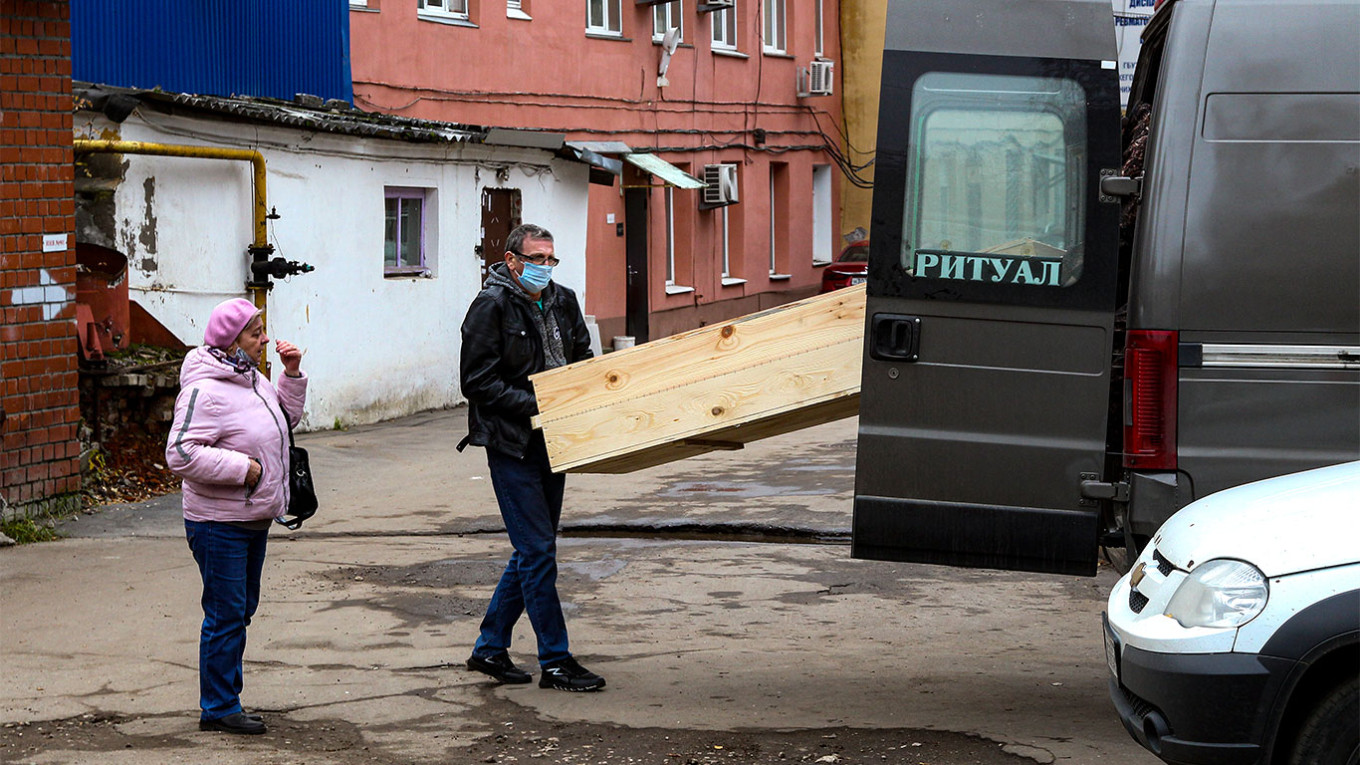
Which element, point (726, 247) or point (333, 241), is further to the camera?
point (726, 247)

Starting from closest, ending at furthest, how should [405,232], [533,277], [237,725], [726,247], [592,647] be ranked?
[237,725]
[533,277]
[592,647]
[405,232]
[726,247]

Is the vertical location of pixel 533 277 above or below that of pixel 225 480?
above

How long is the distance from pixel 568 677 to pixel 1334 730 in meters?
2.95

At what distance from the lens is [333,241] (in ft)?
48.6

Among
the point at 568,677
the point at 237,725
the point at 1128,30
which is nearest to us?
the point at 237,725

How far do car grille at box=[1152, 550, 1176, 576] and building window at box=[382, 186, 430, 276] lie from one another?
12.2 metres

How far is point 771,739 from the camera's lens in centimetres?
542

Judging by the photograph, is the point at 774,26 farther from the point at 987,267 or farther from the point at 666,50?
the point at 987,267

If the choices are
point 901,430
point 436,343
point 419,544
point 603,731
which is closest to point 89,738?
point 603,731

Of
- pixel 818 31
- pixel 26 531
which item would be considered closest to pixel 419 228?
pixel 26 531

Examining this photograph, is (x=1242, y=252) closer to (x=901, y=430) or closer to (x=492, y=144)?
(x=901, y=430)

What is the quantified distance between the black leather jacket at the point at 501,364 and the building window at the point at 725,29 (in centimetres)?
1996

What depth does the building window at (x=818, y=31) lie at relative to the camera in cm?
2984

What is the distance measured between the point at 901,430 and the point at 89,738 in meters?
2.95
